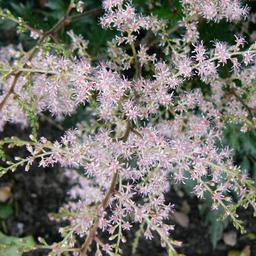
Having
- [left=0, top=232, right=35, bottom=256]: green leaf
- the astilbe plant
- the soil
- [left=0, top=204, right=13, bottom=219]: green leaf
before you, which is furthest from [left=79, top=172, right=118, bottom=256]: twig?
[left=0, top=204, right=13, bottom=219]: green leaf

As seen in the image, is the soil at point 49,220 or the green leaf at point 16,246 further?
the soil at point 49,220

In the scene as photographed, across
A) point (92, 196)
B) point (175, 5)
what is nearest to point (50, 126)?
point (92, 196)

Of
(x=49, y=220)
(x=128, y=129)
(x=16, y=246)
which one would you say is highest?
(x=128, y=129)

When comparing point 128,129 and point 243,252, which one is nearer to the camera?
point 128,129

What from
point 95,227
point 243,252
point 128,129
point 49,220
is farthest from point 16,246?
point 243,252

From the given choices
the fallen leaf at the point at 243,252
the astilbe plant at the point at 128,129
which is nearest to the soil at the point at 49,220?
the fallen leaf at the point at 243,252

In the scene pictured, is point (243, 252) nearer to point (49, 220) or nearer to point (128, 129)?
point (49, 220)

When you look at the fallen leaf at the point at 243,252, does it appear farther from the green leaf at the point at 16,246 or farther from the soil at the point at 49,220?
the green leaf at the point at 16,246

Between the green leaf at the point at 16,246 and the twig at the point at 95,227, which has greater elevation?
the twig at the point at 95,227

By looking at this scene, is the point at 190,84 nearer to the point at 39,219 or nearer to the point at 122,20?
the point at 122,20
